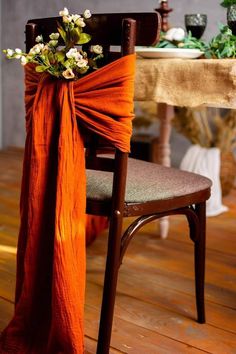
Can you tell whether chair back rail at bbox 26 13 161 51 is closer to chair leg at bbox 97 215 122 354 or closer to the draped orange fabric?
the draped orange fabric

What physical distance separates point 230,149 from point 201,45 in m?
1.33

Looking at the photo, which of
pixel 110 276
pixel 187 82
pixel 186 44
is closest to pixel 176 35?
pixel 186 44

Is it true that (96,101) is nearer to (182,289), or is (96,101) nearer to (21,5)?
(182,289)

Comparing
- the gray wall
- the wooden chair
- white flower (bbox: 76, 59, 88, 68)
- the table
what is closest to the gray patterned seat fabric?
the wooden chair

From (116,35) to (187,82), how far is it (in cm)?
45

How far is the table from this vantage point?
149 centimetres

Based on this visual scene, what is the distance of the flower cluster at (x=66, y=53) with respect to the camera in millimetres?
1175

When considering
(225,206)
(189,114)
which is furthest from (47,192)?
(189,114)

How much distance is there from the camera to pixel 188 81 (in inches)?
61.7

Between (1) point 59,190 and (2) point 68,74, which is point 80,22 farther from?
(1) point 59,190

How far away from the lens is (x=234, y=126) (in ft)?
10.1

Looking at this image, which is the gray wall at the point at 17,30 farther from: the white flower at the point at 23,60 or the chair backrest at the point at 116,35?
the white flower at the point at 23,60

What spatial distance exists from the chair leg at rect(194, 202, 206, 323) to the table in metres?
0.32

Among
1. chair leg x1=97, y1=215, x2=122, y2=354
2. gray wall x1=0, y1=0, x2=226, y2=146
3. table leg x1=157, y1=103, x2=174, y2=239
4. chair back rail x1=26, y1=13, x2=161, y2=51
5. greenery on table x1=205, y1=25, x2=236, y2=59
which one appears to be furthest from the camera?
gray wall x1=0, y1=0, x2=226, y2=146
